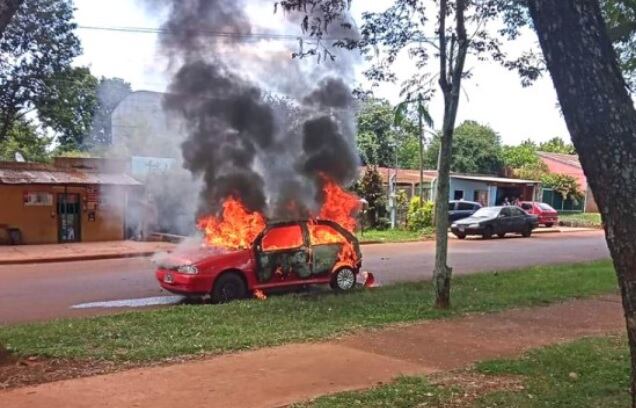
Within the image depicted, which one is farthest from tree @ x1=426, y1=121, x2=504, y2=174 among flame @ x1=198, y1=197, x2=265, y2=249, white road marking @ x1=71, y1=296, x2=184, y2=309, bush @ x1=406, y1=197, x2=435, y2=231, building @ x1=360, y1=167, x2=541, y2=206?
white road marking @ x1=71, y1=296, x2=184, y2=309

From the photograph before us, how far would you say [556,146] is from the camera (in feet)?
216

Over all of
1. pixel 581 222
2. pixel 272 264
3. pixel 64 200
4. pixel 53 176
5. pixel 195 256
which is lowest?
pixel 272 264

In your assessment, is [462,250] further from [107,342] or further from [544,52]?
[544,52]

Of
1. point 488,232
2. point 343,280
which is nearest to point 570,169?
point 488,232

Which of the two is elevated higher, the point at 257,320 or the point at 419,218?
the point at 419,218

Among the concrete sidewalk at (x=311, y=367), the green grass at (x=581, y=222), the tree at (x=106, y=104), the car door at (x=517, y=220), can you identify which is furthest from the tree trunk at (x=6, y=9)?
the green grass at (x=581, y=222)

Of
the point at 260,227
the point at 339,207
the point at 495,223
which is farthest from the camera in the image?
the point at 495,223

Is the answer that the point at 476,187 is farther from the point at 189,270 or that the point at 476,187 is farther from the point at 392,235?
the point at 189,270

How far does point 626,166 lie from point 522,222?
26.1 m

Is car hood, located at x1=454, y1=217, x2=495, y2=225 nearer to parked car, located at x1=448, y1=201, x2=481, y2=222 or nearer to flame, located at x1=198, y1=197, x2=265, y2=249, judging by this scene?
parked car, located at x1=448, y1=201, x2=481, y2=222

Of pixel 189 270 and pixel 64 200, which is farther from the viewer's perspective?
pixel 64 200

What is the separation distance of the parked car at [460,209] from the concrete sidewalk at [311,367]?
22.4 meters

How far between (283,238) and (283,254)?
284 millimetres

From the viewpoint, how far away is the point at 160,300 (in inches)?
447
